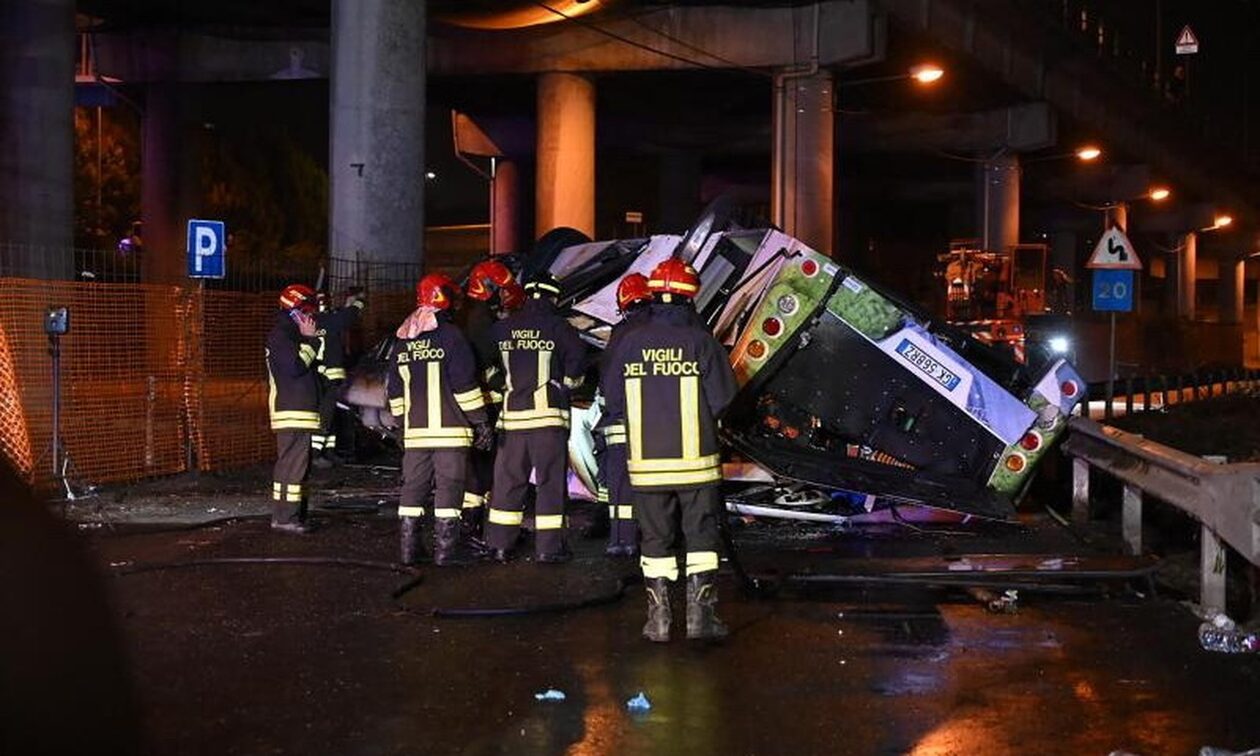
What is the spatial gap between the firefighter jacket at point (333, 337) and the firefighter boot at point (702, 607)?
4.28 metres

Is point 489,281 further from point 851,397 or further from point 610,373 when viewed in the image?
point 610,373

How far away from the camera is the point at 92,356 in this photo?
12.3 meters

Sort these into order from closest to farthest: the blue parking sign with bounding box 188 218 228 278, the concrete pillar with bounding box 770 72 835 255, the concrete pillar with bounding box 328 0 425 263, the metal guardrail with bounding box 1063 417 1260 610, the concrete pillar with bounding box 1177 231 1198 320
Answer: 1. the metal guardrail with bounding box 1063 417 1260 610
2. the blue parking sign with bounding box 188 218 228 278
3. the concrete pillar with bounding box 328 0 425 263
4. the concrete pillar with bounding box 770 72 835 255
5. the concrete pillar with bounding box 1177 231 1198 320

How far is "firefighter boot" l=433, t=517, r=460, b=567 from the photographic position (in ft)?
27.4

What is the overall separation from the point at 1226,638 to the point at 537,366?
407 cm

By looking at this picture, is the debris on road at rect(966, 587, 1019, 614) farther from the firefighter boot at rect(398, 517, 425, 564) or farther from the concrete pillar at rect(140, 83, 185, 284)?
the concrete pillar at rect(140, 83, 185, 284)

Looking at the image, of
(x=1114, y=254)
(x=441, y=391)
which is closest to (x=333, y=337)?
(x=441, y=391)

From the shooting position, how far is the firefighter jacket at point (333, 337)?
10109mm

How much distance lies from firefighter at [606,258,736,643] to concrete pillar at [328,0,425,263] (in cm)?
1186

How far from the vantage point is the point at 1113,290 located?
50.2 feet

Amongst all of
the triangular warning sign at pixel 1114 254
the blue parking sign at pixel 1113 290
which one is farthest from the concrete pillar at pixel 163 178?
the triangular warning sign at pixel 1114 254

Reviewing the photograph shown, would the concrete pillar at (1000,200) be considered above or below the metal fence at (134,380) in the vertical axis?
above

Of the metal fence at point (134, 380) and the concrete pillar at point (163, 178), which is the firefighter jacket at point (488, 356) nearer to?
the metal fence at point (134, 380)

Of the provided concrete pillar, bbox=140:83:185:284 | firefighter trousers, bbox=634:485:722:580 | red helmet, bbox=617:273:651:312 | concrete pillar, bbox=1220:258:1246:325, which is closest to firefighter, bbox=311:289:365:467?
red helmet, bbox=617:273:651:312
